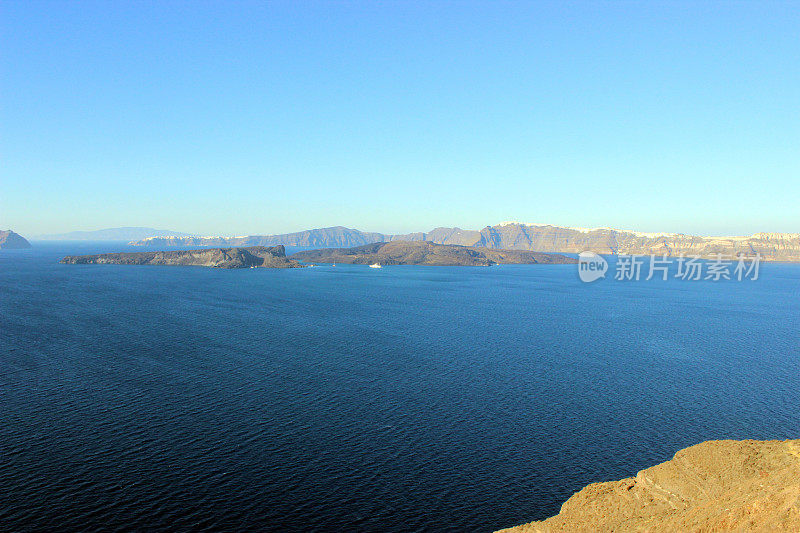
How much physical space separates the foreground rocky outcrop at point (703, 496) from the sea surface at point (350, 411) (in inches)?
231

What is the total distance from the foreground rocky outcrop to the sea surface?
5.86m

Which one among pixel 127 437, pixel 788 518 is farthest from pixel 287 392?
pixel 788 518

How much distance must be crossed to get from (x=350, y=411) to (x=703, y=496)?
3264cm

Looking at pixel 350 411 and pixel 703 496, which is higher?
pixel 703 496

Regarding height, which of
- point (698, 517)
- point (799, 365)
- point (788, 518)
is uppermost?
point (788, 518)

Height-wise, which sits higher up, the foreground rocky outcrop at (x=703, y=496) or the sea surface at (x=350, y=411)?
the foreground rocky outcrop at (x=703, y=496)

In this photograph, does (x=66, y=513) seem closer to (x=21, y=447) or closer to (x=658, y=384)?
(x=21, y=447)

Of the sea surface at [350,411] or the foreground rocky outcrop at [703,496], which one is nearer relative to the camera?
the foreground rocky outcrop at [703,496]

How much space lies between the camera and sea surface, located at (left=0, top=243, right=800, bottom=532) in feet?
110

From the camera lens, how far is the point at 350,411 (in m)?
49.8

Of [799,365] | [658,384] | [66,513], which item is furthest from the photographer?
[799,365]

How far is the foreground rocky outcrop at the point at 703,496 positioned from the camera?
20.2 m

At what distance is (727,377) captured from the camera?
214 feet

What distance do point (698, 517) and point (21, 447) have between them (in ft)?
163
